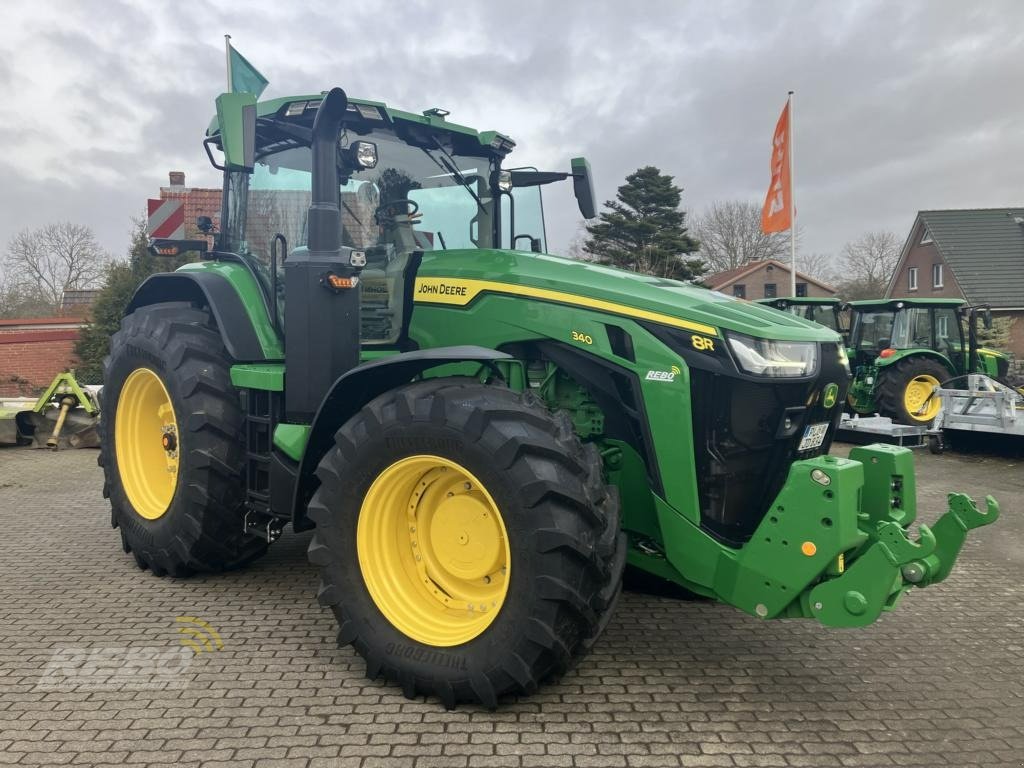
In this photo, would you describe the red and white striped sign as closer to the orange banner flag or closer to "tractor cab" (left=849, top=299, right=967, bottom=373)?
"tractor cab" (left=849, top=299, right=967, bottom=373)

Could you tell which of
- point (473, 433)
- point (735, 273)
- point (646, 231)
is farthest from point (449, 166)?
point (735, 273)

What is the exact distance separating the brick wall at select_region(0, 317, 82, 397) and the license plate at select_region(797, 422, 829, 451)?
18639mm

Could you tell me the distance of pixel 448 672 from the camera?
9.68 feet

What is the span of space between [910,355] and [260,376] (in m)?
10.9

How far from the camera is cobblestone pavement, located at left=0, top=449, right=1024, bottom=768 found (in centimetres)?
270

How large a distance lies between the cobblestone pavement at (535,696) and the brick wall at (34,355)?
52.6ft

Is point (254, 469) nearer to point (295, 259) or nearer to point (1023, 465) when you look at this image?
point (295, 259)

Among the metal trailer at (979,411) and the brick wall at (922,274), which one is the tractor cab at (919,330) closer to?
the metal trailer at (979,411)

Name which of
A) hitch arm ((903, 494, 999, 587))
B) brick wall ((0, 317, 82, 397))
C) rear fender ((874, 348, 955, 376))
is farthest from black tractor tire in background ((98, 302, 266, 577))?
brick wall ((0, 317, 82, 397))

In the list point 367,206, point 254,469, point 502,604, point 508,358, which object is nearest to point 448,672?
point 502,604

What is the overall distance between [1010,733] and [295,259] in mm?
3512

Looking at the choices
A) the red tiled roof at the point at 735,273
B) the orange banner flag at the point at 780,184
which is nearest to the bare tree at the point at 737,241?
the red tiled roof at the point at 735,273

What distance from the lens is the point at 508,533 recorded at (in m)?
2.85

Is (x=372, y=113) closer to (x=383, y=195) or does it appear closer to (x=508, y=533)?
(x=383, y=195)
